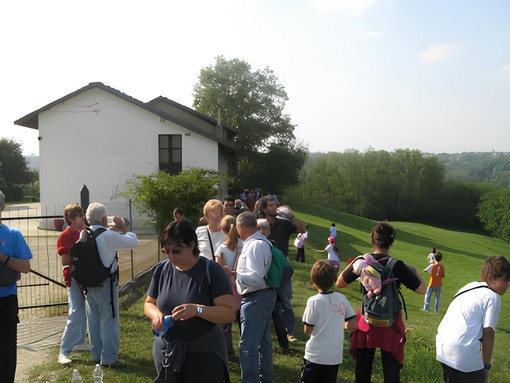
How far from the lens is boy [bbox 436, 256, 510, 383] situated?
3.70 m

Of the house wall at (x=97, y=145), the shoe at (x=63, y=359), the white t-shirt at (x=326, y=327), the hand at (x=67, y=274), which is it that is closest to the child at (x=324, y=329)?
the white t-shirt at (x=326, y=327)

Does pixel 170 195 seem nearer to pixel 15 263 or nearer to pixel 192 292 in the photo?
pixel 15 263

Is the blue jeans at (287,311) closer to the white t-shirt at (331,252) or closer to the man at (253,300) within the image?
the man at (253,300)

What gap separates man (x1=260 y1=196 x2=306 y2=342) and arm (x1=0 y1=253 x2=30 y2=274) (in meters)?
3.52

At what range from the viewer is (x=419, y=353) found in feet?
22.7

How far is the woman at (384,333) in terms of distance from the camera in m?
4.19

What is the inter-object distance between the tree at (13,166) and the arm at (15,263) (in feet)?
214

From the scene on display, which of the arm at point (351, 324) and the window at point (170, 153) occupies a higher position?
the window at point (170, 153)

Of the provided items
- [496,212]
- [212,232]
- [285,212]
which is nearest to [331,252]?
[285,212]

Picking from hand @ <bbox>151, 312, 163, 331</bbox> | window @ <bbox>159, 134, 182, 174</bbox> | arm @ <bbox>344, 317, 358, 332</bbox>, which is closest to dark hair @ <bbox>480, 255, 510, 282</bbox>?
arm @ <bbox>344, 317, 358, 332</bbox>

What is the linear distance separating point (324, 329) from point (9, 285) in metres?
2.90

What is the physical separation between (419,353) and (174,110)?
99.7 ft

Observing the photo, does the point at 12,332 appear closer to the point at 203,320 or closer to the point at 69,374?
the point at 69,374

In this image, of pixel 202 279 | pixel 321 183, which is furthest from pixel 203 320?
pixel 321 183
